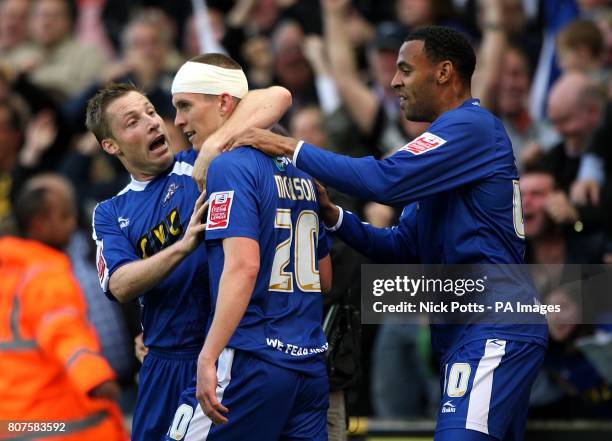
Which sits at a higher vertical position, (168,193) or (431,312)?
(168,193)

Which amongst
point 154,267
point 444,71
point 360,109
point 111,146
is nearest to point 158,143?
point 111,146

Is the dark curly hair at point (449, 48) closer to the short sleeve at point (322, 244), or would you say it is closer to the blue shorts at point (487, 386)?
the short sleeve at point (322, 244)

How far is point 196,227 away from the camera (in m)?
5.59

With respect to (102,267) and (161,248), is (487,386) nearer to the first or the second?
(161,248)

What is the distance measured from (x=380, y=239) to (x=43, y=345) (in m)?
2.12

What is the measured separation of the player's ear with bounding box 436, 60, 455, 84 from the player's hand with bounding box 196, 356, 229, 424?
187 cm

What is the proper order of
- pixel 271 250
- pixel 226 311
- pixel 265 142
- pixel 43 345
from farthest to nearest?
pixel 43 345 → pixel 265 142 → pixel 271 250 → pixel 226 311

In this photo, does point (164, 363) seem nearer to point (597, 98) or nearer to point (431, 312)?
point (431, 312)

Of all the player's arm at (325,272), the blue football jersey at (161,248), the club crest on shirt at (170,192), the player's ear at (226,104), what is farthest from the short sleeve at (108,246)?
the player's arm at (325,272)

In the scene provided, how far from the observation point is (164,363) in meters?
6.08

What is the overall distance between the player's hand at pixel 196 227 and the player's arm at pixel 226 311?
1.25 ft

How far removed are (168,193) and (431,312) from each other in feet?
4.88

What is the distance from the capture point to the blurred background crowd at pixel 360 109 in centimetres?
859

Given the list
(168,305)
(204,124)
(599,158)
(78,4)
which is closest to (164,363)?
(168,305)
